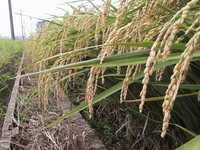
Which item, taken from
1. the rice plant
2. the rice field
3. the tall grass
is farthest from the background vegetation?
the rice plant

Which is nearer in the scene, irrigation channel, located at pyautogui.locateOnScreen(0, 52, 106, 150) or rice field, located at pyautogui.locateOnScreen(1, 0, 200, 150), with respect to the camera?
rice field, located at pyautogui.locateOnScreen(1, 0, 200, 150)

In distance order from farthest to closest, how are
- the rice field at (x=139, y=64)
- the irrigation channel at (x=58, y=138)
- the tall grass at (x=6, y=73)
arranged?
the tall grass at (x=6, y=73), the irrigation channel at (x=58, y=138), the rice field at (x=139, y=64)

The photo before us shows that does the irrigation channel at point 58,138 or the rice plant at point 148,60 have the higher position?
the rice plant at point 148,60

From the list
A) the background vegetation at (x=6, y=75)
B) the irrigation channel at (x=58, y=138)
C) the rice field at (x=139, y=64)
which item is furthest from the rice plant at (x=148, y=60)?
the background vegetation at (x=6, y=75)

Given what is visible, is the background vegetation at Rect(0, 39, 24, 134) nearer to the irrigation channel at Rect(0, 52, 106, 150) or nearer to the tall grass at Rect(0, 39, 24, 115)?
the tall grass at Rect(0, 39, 24, 115)

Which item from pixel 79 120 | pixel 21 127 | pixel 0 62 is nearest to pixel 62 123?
pixel 79 120

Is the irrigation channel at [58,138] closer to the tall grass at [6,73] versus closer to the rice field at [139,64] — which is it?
the rice field at [139,64]

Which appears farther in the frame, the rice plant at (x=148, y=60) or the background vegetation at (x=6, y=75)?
the background vegetation at (x=6, y=75)

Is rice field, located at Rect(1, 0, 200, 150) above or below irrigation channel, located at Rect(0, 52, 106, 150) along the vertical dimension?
above

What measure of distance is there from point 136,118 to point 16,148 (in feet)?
3.26

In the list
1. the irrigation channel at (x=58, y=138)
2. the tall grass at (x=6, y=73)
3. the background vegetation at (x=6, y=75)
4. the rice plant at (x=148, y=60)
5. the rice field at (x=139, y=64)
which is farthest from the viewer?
the tall grass at (x=6, y=73)

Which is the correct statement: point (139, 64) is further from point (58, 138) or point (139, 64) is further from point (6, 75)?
point (6, 75)

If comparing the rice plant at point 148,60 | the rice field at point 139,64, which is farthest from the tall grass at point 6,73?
the rice plant at point 148,60

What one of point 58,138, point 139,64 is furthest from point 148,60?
point 58,138
